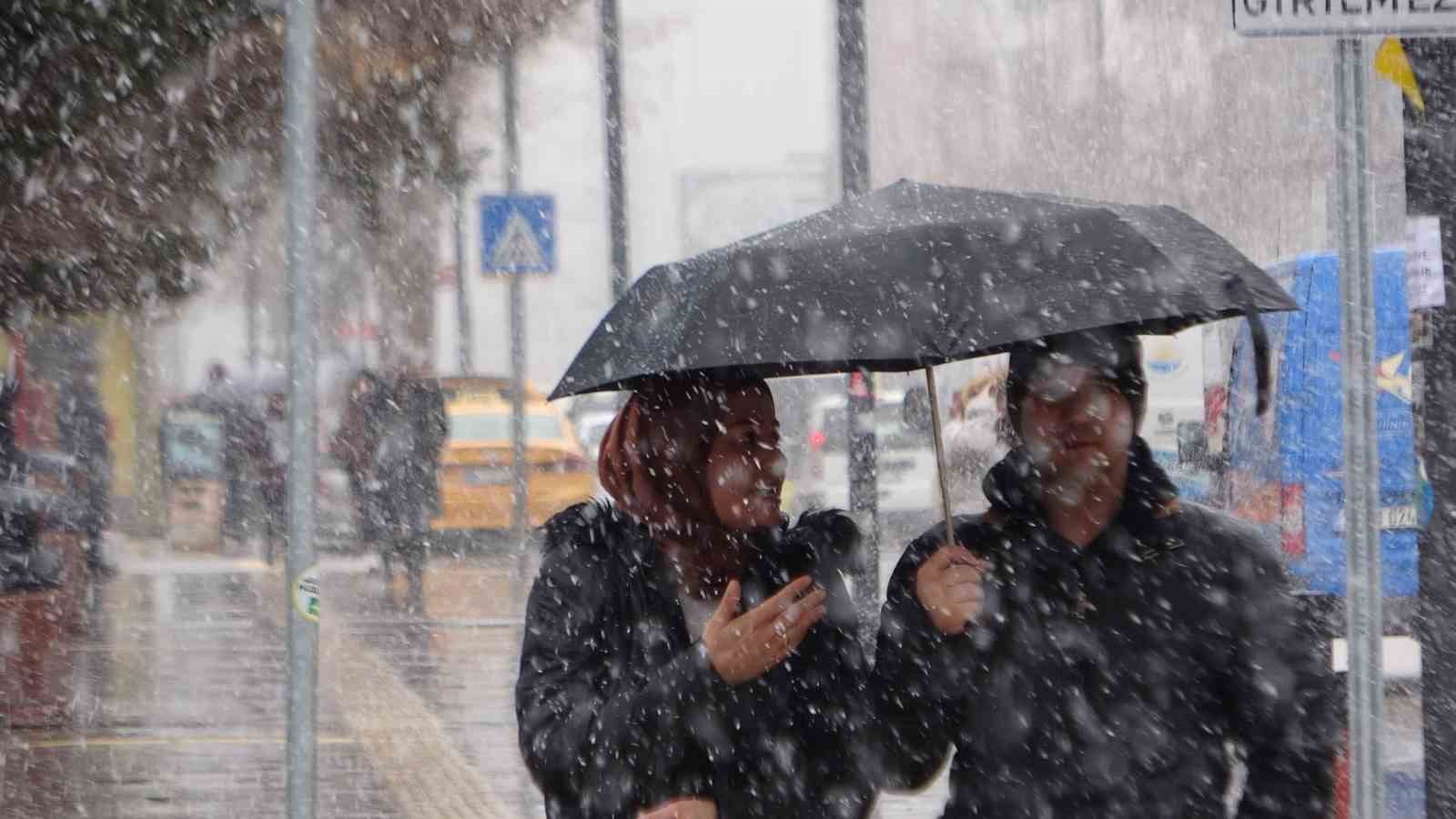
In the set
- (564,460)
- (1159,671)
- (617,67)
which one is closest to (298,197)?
(1159,671)

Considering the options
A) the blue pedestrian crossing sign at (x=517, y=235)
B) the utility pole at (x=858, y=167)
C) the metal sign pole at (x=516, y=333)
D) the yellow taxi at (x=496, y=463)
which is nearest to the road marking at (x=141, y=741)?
the utility pole at (x=858, y=167)

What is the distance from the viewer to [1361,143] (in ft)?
13.7

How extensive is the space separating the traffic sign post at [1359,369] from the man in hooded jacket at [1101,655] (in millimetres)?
833

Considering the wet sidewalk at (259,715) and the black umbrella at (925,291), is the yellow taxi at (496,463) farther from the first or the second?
the black umbrella at (925,291)

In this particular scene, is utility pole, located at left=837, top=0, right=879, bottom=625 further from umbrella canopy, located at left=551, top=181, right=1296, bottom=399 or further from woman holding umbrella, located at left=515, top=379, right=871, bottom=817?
woman holding umbrella, located at left=515, top=379, right=871, bottom=817

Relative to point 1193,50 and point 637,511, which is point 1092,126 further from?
point 637,511

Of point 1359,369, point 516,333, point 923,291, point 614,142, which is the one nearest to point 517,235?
point 614,142

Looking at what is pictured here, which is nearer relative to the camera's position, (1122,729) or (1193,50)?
(1122,729)

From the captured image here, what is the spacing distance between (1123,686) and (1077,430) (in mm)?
391

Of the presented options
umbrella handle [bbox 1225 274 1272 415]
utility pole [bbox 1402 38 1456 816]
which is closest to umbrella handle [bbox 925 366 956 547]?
umbrella handle [bbox 1225 274 1272 415]

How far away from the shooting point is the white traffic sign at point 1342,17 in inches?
168

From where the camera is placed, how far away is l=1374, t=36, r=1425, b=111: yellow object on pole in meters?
5.52

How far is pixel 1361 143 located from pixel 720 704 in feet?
6.19

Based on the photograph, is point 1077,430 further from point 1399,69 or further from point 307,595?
point 307,595
